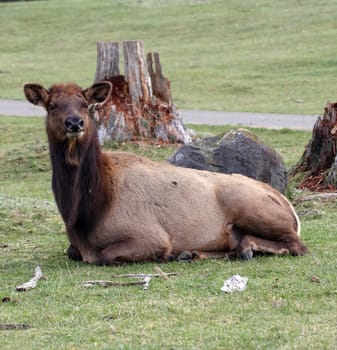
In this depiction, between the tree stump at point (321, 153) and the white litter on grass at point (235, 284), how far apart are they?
669cm

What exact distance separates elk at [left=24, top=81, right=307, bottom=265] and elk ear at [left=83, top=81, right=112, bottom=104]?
0.01m

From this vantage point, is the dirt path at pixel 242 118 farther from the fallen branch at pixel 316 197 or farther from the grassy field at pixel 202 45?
the fallen branch at pixel 316 197

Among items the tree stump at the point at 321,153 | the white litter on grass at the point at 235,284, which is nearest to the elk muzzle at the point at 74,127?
the white litter on grass at the point at 235,284

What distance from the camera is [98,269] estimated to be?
31.2 ft

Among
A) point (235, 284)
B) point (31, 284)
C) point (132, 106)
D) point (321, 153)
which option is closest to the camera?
point (235, 284)

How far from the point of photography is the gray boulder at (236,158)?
13.4 meters

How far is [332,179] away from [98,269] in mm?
6096

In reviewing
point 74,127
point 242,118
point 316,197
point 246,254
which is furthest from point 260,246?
point 242,118

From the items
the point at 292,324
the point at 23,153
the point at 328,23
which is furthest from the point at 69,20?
the point at 292,324

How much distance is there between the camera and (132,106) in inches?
790

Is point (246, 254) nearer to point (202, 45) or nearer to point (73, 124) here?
point (73, 124)

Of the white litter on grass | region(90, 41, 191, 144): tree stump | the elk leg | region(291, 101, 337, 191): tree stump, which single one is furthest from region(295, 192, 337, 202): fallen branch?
region(90, 41, 191, 144): tree stump

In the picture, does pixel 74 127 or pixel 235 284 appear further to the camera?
pixel 74 127

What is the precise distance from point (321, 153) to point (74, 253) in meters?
6.32
